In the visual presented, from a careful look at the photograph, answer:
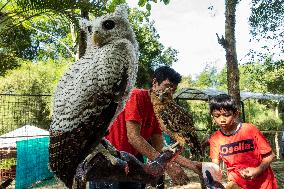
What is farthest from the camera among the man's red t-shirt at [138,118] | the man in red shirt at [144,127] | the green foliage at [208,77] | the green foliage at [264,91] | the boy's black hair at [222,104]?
the green foliage at [208,77]

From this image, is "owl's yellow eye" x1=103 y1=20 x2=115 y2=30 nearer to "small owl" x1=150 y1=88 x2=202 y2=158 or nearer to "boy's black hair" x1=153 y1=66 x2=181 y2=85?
"small owl" x1=150 y1=88 x2=202 y2=158

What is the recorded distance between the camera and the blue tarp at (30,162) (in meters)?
7.17

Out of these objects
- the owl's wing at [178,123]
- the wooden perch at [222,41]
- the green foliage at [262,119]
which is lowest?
the green foliage at [262,119]

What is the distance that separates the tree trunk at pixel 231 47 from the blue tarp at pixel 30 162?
164 inches

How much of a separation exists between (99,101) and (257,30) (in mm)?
11722

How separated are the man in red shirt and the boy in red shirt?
97 centimetres

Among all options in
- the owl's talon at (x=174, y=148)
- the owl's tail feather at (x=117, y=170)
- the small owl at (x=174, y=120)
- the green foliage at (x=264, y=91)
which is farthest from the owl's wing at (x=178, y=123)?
the green foliage at (x=264, y=91)

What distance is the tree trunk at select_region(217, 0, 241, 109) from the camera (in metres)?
7.17

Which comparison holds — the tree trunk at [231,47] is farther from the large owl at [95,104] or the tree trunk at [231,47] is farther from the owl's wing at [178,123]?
the large owl at [95,104]

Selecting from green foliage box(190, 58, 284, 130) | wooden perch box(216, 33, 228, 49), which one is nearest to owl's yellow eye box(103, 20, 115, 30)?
wooden perch box(216, 33, 228, 49)

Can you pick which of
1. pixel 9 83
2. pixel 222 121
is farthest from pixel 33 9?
pixel 9 83

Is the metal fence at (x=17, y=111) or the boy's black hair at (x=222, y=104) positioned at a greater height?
the boy's black hair at (x=222, y=104)

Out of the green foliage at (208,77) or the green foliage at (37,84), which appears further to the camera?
the green foliage at (208,77)

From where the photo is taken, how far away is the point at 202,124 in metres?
12.5
